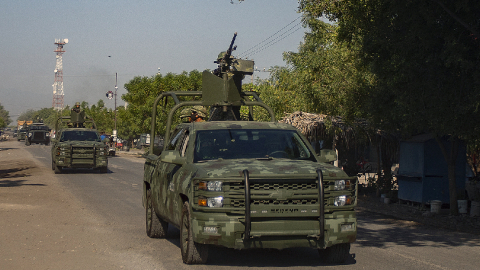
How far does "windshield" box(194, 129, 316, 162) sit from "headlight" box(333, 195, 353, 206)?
3.59ft

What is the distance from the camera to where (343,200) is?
701 centimetres

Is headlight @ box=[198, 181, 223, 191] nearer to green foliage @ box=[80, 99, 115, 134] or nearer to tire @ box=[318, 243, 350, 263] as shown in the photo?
tire @ box=[318, 243, 350, 263]

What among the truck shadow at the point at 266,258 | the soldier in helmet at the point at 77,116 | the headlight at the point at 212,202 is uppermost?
the soldier in helmet at the point at 77,116

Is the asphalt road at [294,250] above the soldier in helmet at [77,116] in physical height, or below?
below

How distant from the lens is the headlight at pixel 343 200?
6.98 metres

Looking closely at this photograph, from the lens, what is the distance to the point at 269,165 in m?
7.13

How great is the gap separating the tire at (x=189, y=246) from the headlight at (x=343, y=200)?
166 centimetres

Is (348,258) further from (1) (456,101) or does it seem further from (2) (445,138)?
(2) (445,138)

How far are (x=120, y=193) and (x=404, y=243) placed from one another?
9930 mm

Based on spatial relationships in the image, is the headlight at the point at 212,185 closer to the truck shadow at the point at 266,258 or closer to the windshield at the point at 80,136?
the truck shadow at the point at 266,258

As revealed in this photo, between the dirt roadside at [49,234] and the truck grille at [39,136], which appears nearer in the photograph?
the dirt roadside at [49,234]

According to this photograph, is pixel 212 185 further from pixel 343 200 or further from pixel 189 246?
pixel 343 200

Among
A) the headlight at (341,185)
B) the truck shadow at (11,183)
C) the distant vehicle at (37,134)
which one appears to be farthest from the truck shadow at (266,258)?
the distant vehicle at (37,134)

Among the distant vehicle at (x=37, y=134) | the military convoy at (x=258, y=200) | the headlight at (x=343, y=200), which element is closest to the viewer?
the military convoy at (x=258, y=200)
